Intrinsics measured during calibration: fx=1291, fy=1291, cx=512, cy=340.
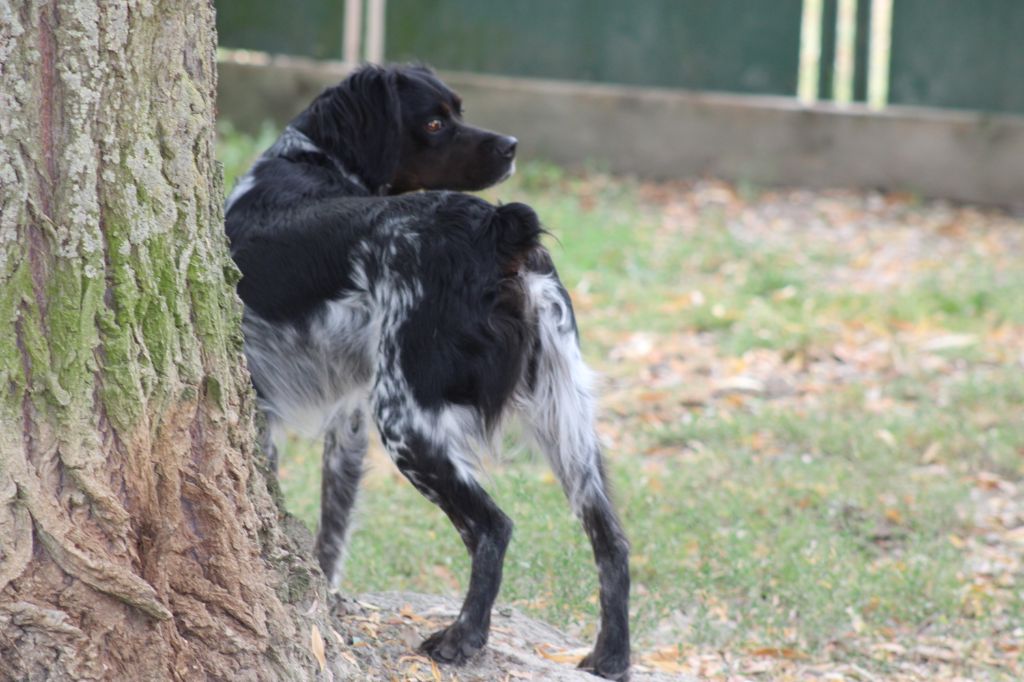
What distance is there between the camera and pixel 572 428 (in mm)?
3473

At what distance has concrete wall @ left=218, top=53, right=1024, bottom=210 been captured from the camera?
10523 millimetres

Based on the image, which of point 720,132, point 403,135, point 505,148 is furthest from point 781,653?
point 720,132

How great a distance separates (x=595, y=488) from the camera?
3.43 metres

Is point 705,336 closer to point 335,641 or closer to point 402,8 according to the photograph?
point 335,641

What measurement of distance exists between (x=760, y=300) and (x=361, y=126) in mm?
4208

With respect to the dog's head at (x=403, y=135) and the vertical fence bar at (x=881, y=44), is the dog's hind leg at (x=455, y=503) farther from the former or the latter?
the vertical fence bar at (x=881, y=44)

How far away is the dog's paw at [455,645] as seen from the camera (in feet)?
10.4

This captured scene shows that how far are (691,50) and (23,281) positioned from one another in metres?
9.63

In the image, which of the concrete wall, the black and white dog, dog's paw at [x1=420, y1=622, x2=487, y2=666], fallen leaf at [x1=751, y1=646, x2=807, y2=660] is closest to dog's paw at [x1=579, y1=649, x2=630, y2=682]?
the black and white dog

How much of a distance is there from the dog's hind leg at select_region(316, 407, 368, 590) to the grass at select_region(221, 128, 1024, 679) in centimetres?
9

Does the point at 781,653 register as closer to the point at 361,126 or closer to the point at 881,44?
the point at 361,126

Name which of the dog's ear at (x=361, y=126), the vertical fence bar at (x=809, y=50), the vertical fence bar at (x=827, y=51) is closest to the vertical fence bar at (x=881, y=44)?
the vertical fence bar at (x=827, y=51)

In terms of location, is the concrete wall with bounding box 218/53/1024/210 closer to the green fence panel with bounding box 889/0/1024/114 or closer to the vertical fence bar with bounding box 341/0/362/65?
the green fence panel with bounding box 889/0/1024/114

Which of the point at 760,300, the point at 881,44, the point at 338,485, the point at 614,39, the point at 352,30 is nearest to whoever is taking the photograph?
the point at 338,485
